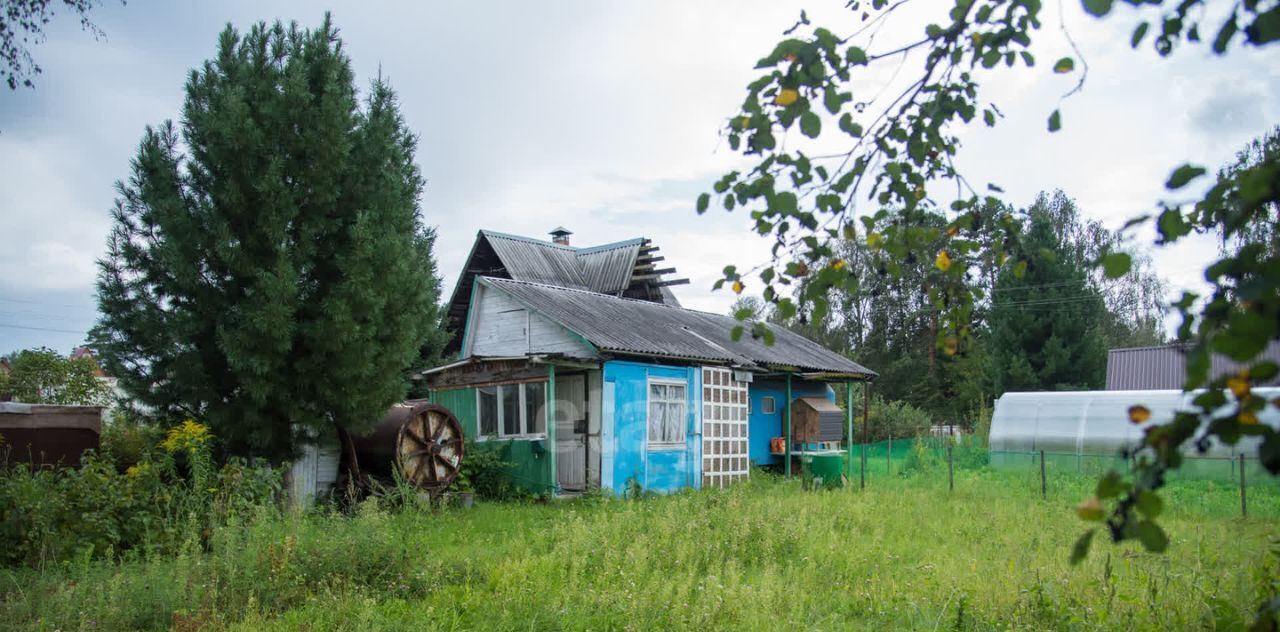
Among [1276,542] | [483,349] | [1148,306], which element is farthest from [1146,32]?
[1148,306]

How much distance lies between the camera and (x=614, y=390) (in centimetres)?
1424

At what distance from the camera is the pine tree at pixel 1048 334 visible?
30.0 metres

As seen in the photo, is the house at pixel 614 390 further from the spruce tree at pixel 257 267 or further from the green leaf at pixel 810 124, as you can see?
the green leaf at pixel 810 124

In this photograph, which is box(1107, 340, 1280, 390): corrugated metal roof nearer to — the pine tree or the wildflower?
the pine tree

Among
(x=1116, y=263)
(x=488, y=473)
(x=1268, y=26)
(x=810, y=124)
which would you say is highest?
(x=810, y=124)

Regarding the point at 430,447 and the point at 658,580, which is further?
the point at 430,447

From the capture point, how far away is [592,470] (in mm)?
14117

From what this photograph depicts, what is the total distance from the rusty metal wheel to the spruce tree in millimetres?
1625

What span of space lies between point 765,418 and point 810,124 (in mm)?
16420

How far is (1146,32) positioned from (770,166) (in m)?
1.07

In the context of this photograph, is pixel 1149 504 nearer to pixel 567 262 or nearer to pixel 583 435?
pixel 583 435

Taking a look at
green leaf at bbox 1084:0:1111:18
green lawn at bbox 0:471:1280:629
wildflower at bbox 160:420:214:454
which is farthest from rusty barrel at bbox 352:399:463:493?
green leaf at bbox 1084:0:1111:18

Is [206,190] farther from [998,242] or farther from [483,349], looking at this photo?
[998,242]

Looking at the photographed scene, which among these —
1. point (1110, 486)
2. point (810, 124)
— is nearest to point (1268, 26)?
point (1110, 486)
